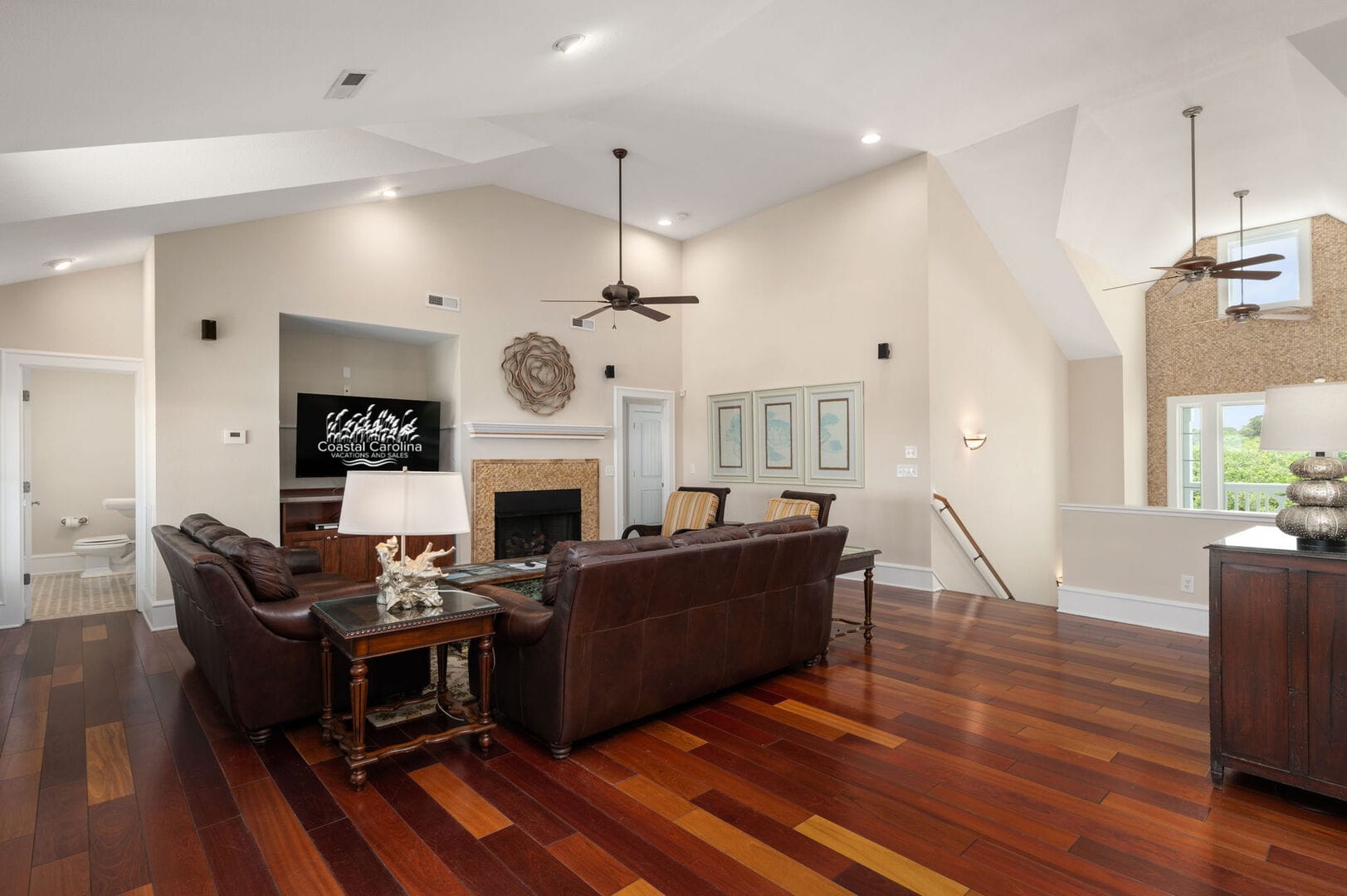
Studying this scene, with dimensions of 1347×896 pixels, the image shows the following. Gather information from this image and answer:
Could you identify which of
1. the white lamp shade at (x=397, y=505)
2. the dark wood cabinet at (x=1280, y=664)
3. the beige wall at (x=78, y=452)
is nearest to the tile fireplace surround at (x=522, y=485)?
the white lamp shade at (x=397, y=505)

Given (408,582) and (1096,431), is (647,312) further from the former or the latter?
(1096,431)

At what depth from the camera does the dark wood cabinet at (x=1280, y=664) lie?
7.80ft

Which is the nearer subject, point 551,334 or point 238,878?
point 238,878

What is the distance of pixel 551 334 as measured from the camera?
735cm

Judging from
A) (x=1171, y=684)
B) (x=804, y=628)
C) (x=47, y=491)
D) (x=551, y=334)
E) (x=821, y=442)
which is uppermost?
(x=551, y=334)

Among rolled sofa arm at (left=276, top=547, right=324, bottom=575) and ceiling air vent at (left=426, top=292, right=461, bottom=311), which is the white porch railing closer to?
ceiling air vent at (left=426, top=292, right=461, bottom=311)

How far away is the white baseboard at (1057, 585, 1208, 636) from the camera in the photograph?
4.70 meters

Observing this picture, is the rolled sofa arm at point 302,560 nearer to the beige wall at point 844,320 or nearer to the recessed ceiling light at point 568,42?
the recessed ceiling light at point 568,42

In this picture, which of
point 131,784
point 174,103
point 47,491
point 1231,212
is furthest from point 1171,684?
point 47,491

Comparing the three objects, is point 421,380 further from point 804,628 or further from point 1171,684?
point 1171,684

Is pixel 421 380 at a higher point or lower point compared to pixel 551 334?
lower

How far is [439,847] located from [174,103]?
10.3 feet

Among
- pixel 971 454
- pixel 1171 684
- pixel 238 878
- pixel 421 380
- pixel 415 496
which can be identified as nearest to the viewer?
pixel 238 878

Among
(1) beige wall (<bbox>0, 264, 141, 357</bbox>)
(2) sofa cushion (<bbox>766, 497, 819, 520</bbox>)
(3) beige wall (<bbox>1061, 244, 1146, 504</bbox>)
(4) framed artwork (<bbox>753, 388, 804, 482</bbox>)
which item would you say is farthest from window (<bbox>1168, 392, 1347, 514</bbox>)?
(1) beige wall (<bbox>0, 264, 141, 357</bbox>)
